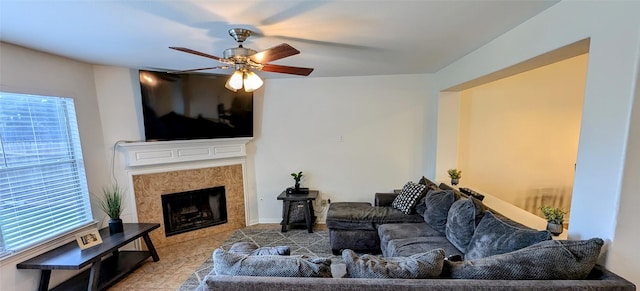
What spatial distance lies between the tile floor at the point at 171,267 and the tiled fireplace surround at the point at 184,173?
9.3 inches

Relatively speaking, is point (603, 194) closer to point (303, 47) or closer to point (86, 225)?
point (303, 47)

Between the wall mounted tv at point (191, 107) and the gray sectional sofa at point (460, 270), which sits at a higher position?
the wall mounted tv at point (191, 107)

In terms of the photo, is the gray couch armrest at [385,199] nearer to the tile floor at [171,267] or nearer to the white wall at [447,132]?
the white wall at [447,132]

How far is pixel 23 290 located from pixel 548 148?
6.53m

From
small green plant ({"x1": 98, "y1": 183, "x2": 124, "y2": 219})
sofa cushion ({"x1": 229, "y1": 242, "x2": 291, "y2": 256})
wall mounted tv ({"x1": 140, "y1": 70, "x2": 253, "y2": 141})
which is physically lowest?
sofa cushion ({"x1": 229, "y1": 242, "x2": 291, "y2": 256})

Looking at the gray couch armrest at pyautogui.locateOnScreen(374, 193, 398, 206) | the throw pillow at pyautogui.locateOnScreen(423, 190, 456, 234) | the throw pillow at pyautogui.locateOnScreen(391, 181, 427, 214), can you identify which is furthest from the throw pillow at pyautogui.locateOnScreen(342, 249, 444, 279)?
the gray couch armrest at pyautogui.locateOnScreen(374, 193, 398, 206)

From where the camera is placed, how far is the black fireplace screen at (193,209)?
Answer: 11.7ft

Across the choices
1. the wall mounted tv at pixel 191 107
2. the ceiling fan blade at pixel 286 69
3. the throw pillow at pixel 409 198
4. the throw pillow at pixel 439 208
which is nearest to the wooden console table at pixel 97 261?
the wall mounted tv at pixel 191 107

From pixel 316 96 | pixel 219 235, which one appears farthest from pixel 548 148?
pixel 219 235

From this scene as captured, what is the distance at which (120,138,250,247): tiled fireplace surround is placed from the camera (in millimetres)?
3299

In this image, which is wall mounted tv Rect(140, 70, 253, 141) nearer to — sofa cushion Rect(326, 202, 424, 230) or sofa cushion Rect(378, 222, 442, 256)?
sofa cushion Rect(326, 202, 424, 230)

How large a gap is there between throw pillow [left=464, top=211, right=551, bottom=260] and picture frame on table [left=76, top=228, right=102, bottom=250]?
3566mm

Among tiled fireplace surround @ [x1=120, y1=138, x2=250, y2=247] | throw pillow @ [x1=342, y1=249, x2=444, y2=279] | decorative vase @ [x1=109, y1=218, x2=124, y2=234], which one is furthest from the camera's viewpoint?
tiled fireplace surround @ [x1=120, y1=138, x2=250, y2=247]

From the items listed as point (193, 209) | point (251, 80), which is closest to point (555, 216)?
point (251, 80)
